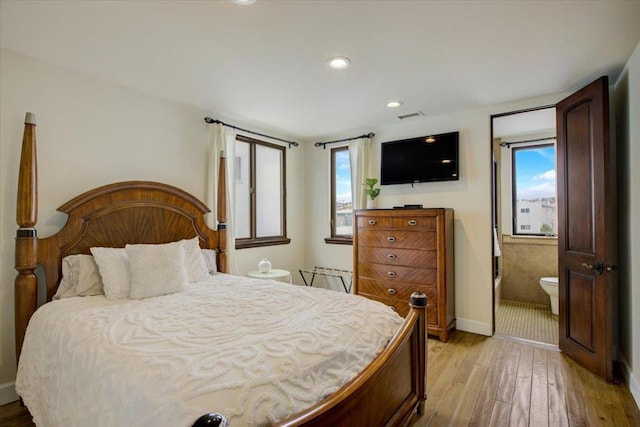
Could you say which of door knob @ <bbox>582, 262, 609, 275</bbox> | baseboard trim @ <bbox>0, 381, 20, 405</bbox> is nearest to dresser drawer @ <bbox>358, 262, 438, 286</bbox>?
door knob @ <bbox>582, 262, 609, 275</bbox>

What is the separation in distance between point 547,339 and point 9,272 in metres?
4.79

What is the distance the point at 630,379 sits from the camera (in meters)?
2.35

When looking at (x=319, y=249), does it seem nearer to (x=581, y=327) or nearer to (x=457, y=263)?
(x=457, y=263)

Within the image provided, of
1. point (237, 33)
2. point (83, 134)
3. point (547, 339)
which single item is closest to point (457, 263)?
point (547, 339)

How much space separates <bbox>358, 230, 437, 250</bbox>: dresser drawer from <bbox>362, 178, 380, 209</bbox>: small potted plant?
1.71 feet

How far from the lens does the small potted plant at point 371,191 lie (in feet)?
13.3

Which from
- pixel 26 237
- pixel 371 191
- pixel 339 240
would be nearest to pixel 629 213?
pixel 371 191

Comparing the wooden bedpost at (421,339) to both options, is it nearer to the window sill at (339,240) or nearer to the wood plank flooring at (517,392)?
the wood plank flooring at (517,392)

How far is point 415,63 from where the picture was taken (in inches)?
97.5

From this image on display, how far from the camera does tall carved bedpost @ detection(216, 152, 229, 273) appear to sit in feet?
11.2

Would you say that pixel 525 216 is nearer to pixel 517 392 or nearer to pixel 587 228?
pixel 587 228

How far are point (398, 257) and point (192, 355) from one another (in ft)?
8.64

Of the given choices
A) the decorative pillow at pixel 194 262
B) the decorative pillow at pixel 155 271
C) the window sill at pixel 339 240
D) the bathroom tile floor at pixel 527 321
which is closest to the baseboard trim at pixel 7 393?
the decorative pillow at pixel 155 271

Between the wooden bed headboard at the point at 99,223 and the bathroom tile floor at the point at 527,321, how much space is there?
333 centimetres
